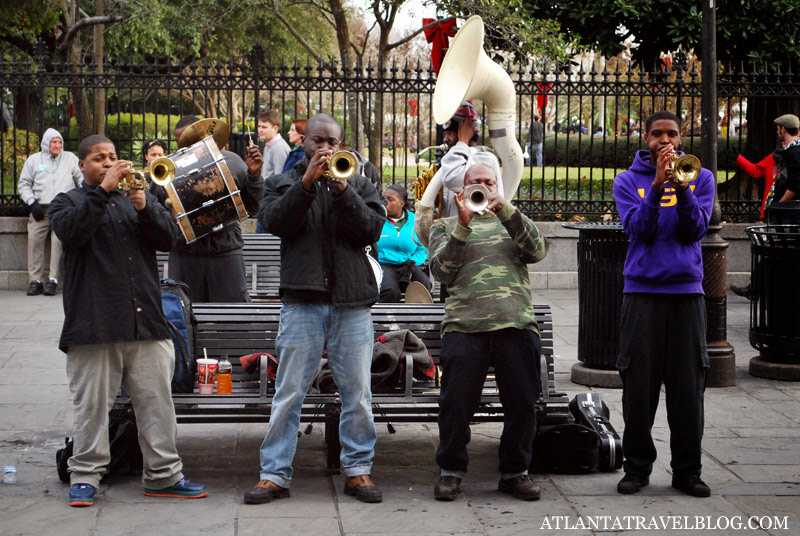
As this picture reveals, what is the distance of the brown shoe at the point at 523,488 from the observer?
5.15 metres

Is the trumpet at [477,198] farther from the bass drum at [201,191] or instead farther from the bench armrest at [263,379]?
the bass drum at [201,191]

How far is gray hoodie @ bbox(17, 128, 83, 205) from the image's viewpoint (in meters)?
12.3

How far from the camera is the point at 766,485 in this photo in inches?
216

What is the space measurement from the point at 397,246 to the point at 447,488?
3872 mm

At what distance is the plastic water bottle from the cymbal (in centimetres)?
244

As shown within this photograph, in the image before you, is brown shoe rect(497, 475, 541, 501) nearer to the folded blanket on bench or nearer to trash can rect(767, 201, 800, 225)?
the folded blanket on bench

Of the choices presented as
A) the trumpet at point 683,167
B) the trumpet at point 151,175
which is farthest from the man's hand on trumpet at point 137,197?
the trumpet at point 683,167

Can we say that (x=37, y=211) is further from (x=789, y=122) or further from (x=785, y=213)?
(x=789, y=122)

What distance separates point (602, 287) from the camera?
24.9ft

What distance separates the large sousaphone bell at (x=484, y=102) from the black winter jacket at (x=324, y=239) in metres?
1.20

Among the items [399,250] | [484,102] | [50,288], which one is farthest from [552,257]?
[484,102]

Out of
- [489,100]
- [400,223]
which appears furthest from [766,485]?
[400,223]

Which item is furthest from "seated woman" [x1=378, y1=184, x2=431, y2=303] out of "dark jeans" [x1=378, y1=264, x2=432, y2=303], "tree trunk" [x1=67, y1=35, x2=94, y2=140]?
"tree trunk" [x1=67, y1=35, x2=94, y2=140]

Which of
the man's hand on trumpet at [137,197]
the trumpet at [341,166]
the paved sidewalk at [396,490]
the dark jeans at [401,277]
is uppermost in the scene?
the trumpet at [341,166]
